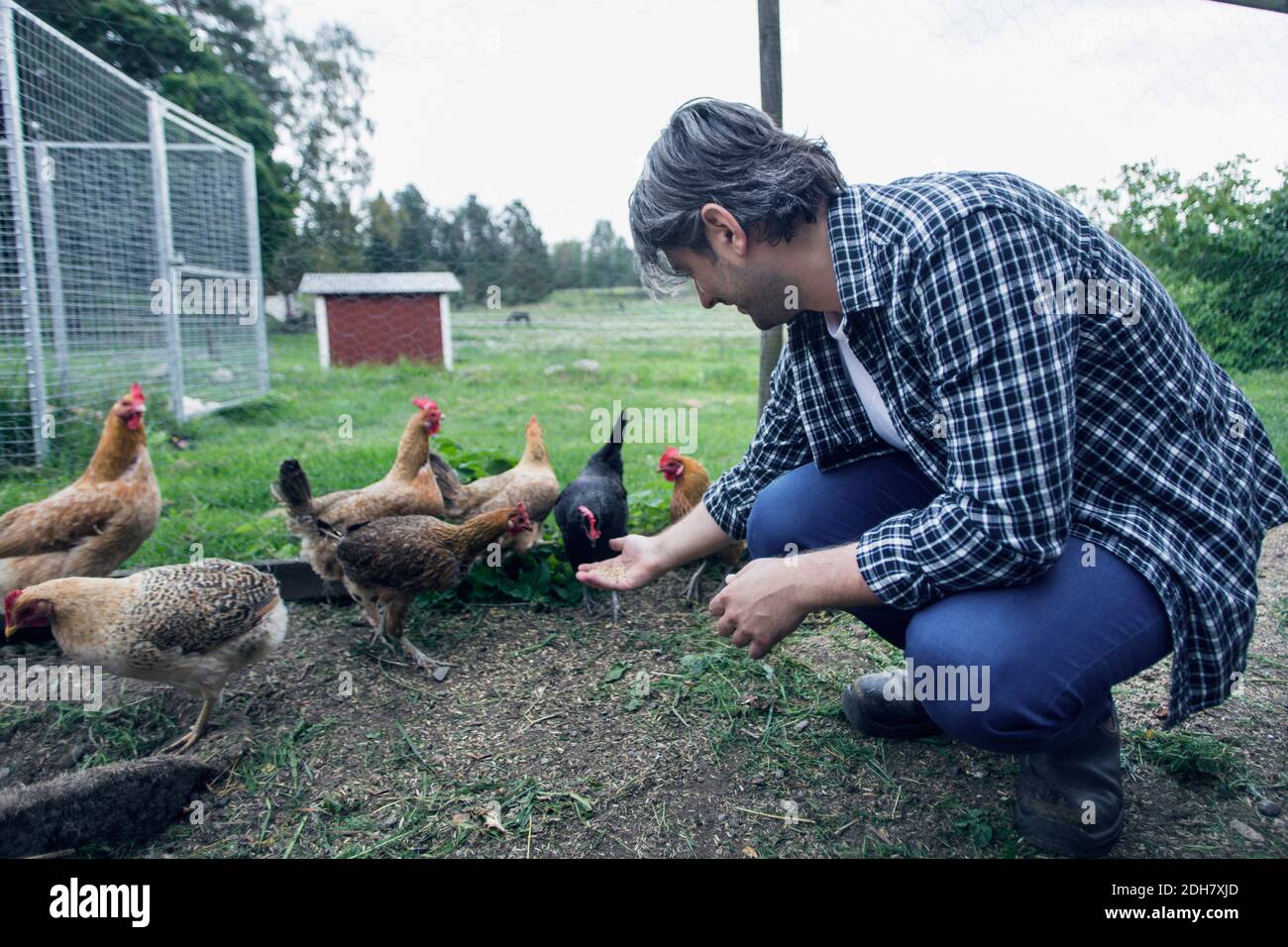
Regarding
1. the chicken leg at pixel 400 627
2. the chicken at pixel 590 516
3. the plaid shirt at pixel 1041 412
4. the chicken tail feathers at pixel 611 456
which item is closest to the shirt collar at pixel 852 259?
the plaid shirt at pixel 1041 412

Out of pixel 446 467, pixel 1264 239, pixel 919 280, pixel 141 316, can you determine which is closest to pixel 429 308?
pixel 141 316

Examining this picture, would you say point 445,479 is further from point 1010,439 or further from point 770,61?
point 1010,439

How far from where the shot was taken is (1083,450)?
1522mm

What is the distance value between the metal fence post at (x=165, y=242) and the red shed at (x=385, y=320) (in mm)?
960

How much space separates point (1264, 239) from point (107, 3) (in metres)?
7.24

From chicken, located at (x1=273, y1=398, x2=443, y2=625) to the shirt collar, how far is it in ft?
7.18

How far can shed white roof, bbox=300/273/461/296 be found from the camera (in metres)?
6.36

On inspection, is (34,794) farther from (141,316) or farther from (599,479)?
(141,316)

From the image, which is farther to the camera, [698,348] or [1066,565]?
[698,348]

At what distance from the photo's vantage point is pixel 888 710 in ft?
6.99

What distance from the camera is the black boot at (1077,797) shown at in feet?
5.55

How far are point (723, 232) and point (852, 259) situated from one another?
26 cm

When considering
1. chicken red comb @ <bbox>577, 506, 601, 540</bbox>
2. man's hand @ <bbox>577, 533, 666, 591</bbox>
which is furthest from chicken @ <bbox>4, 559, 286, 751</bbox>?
chicken red comb @ <bbox>577, 506, 601, 540</bbox>

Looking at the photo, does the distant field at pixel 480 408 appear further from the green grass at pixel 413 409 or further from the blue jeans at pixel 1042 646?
the blue jeans at pixel 1042 646
